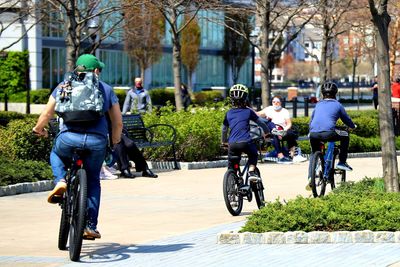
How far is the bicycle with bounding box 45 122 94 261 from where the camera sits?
9305 mm

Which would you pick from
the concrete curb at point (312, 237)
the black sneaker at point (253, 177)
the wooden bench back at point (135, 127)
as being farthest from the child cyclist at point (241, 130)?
the wooden bench back at point (135, 127)

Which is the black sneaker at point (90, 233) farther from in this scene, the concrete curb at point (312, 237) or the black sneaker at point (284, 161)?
the black sneaker at point (284, 161)

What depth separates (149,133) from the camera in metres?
20.2

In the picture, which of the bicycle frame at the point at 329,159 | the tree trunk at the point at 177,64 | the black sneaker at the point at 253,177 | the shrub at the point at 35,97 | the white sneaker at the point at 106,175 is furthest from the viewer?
the shrub at the point at 35,97

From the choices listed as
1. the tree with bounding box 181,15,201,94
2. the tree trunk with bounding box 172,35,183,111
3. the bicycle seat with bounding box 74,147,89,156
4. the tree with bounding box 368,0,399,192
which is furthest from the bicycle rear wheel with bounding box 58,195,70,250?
the tree with bounding box 181,15,201,94

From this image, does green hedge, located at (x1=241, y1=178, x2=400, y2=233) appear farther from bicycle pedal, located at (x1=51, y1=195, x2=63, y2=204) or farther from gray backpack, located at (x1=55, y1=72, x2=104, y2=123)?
gray backpack, located at (x1=55, y1=72, x2=104, y2=123)

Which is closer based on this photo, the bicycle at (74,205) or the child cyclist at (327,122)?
the bicycle at (74,205)

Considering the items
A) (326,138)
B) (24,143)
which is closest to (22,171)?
(24,143)

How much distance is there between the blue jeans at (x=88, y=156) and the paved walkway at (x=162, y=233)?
0.50 metres

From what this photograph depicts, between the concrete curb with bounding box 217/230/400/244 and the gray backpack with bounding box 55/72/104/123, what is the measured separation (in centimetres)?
177

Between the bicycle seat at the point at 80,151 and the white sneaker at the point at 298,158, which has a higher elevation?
the bicycle seat at the point at 80,151

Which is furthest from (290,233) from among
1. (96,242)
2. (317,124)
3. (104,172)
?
(104,172)

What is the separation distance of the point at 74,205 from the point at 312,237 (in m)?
2.22

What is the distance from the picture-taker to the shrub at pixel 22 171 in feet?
50.4
